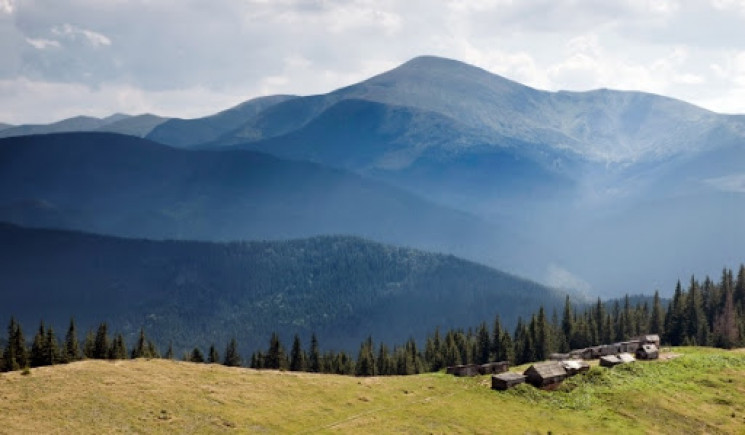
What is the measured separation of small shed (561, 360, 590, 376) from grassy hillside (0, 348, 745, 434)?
1786mm

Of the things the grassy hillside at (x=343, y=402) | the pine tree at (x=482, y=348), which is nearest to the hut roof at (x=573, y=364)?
the grassy hillside at (x=343, y=402)

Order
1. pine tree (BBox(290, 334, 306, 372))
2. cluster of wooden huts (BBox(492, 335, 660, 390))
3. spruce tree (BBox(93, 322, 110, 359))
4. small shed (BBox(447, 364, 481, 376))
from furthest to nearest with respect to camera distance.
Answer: pine tree (BBox(290, 334, 306, 372)) → spruce tree (BBox(93, 322, 110, 359)) → small shed (BBox(447, 364, 481, 376)) → cluster of wooden huts (BBox(492, 335, 660, 390))

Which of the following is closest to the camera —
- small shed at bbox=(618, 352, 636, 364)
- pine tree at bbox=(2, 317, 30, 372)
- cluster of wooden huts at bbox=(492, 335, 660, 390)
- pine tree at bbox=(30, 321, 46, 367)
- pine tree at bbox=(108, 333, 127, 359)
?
cluster of wooden huts at bbox=(492, 335, 660, 390)

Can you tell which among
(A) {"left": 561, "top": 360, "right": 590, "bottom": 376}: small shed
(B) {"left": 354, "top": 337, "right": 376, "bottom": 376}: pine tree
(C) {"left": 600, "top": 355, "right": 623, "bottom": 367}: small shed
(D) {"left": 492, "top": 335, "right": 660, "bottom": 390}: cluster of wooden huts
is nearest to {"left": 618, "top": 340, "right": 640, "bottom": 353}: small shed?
(D) {"left": 492, "top": 335, "right": 660, "bottom": 390}: cluster of wooden huts

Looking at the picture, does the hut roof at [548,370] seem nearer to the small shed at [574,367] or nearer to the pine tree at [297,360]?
the small shed at [574,367]

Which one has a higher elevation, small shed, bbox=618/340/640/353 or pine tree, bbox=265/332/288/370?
small shed, bbox=618/340/640/353

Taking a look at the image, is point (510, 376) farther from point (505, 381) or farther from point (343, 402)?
point (343, 402)

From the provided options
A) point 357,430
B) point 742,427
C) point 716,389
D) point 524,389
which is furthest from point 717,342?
point 357,430

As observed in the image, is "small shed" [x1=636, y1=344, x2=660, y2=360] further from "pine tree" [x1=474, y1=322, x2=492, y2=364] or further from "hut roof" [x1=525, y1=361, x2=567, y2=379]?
"pine tree" [x1=474, y1=322, x2=492, y2=364]

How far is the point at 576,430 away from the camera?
8162cm

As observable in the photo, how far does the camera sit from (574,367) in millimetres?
100188

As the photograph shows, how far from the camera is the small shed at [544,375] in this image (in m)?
94.4

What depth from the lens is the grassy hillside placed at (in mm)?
69812

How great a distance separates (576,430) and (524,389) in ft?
39.3
